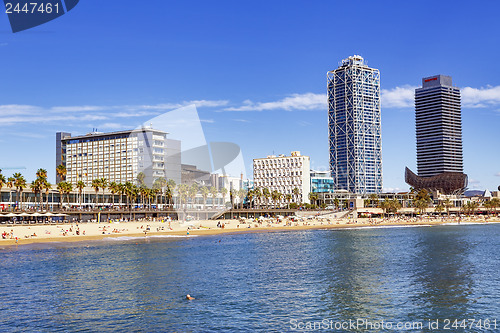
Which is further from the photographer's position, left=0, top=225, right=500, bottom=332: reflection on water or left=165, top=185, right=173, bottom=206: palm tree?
left=165, top=185, right=173, bottom=206: palm tree

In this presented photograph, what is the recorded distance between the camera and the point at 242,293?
41.5 m

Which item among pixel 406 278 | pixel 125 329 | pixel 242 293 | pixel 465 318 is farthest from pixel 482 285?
pixel 125 329

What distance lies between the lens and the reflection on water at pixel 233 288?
33.2 meters

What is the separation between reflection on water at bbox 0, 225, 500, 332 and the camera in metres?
33.2

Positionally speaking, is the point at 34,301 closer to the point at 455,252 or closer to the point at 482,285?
the point at 482,285

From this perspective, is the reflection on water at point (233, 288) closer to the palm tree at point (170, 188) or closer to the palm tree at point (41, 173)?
the palm tree at point (41, 173)

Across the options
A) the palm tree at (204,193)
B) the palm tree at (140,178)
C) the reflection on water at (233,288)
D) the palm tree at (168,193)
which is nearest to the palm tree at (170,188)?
the palm tree at (168,193)

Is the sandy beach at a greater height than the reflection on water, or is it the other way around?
the sandy beach

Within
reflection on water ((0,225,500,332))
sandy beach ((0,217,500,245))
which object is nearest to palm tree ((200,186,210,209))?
sandy beach ((0,217,500,245))

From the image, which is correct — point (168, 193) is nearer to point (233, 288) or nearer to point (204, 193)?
point (204, 193)

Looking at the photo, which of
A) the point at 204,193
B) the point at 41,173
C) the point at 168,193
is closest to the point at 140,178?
the point at 168,193

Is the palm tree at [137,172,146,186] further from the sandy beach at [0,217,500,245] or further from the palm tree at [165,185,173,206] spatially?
the sandy beach at [0,217,500,245]

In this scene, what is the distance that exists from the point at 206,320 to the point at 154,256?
1425 inches

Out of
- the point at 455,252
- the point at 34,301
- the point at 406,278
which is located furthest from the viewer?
the point at 455,252
